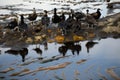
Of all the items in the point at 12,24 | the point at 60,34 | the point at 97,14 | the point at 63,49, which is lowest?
the point at 63,49

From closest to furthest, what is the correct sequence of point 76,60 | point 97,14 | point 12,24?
1. point 76,60
2. point 97,14
3. point 12,24

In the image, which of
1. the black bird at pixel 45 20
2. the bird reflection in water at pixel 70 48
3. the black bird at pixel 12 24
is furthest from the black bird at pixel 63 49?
the black bird at pixel 12 24

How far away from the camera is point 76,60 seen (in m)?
3.22

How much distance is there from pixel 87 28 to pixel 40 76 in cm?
80

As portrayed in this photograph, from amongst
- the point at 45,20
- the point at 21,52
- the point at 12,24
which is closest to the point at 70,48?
the point at 45,20

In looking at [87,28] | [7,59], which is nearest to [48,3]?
[87,28]

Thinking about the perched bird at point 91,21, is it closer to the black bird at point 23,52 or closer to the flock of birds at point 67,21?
the flock of birds at point 67,21

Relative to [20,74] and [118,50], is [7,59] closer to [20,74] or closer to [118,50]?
[20,74]

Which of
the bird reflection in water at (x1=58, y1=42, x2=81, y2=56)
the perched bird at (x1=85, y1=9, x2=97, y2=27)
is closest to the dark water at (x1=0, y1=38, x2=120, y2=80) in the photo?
the bird reflection in water at (x1=58, y1=42, x2=81, y2=56)

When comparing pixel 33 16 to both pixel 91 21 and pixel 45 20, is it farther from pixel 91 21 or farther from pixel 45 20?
pixel 91 21

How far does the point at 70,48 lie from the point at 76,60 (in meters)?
0.18

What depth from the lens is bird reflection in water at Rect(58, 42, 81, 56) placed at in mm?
3301

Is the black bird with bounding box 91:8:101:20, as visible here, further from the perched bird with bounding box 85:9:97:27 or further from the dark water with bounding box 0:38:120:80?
the dark water with bounding box 0:38:120:80

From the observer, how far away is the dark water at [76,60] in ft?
10.1
